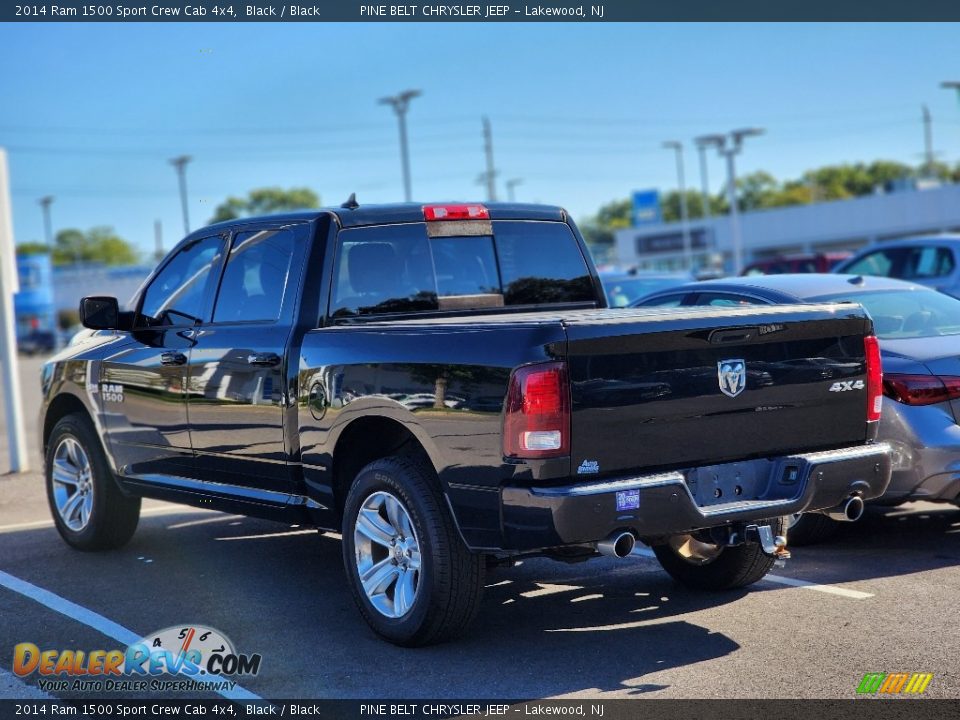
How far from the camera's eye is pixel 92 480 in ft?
24.5

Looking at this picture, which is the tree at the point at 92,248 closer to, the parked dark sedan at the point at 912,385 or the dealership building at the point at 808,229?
the dealership building at the point at 808,229

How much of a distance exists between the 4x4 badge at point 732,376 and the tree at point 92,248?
162307mm

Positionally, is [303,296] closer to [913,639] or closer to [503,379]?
[503,379]

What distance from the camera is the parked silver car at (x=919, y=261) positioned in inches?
514

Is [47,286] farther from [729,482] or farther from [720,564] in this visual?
[729,482]

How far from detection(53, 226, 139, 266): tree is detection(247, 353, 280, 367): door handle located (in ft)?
527

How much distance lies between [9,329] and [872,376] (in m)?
9.51

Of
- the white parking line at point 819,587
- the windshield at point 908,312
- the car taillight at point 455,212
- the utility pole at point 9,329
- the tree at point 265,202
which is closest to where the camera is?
the white parking line at point 819,587

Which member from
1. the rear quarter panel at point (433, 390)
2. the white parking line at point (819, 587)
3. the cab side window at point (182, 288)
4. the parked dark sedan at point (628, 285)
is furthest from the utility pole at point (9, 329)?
the white parking line at point (819, 587)

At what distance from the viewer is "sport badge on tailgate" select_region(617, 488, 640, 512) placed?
4.59 m

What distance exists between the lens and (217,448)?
633 cm

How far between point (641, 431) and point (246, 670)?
6.38 feet

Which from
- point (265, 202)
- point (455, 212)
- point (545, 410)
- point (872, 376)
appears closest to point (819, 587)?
point (872, 376)

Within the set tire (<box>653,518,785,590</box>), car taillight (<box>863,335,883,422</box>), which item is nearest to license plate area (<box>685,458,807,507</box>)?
car taillight (<box>863,335,883,422</box>)
